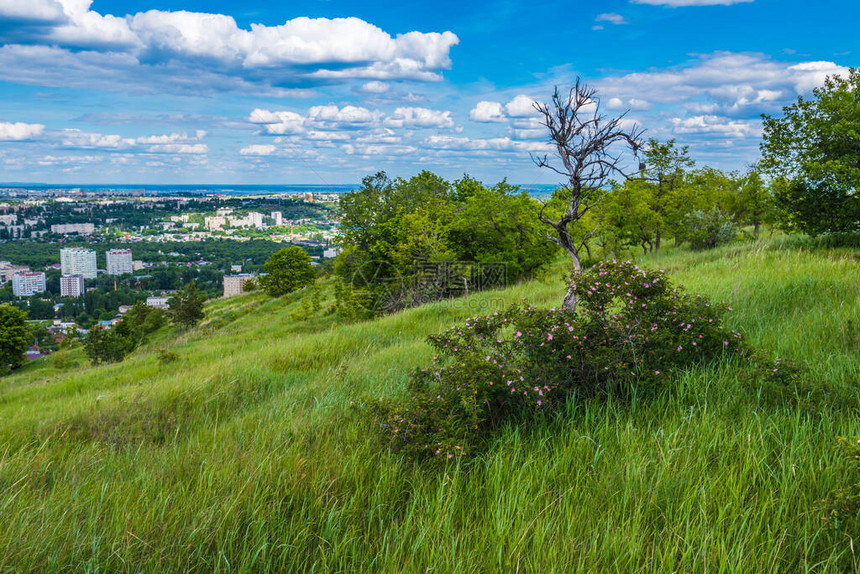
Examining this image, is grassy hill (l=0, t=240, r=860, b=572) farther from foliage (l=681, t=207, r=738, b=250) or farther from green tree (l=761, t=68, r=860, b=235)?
foliage (l=681, t=207, r=738, b=250)

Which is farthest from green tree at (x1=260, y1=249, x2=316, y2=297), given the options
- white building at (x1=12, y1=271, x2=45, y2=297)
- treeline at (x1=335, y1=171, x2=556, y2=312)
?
white building at (x1=12, y1=271, x2=45, y2=297)

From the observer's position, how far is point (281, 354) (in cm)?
889

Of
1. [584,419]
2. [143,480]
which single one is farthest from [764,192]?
[143,480]

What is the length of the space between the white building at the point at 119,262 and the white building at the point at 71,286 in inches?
800

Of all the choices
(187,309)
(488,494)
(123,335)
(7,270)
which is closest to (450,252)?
(488,494)

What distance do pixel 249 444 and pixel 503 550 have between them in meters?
2.34

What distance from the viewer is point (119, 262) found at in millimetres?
147000

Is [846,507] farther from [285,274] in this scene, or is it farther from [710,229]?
[285,274]

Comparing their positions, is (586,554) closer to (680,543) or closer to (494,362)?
(680,543)

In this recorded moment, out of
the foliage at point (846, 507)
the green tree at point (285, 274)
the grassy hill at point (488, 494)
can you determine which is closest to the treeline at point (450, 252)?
the grassy hill at point (488, 494)

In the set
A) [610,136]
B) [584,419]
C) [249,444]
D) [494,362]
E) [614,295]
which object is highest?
[610,136]

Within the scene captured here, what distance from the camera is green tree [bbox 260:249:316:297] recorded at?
61.0 metres

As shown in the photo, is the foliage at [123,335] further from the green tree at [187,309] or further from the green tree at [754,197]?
the green tree at [754,197]

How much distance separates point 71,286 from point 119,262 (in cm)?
2606
